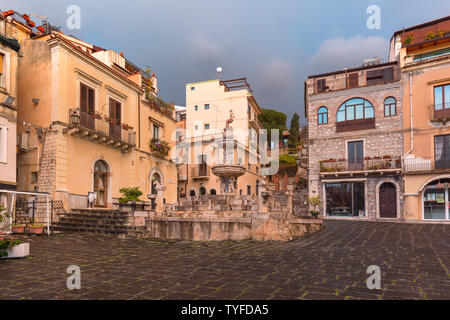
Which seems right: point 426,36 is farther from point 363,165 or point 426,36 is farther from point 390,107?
point 363,165

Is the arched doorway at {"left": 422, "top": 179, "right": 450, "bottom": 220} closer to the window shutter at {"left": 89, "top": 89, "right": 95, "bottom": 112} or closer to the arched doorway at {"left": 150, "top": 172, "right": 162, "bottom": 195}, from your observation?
the arched doorway at {"left": 150, "top": 172, "right": 162, "bottom": 195}

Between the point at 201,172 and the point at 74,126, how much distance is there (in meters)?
18.3

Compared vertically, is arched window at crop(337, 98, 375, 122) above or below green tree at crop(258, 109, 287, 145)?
below

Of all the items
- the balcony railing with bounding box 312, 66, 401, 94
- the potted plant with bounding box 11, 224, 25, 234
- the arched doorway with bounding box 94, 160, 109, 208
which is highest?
the balcony railing with bounding box 312, 66, 401, 94

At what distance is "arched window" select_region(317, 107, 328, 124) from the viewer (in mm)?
27266

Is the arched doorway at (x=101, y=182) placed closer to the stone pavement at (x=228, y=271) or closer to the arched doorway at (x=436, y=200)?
the stone pavement at (x=228, y=271)

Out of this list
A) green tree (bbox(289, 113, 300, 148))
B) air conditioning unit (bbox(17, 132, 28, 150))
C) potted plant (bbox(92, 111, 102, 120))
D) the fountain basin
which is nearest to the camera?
the fountain basin

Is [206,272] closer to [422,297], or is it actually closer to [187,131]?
[422,297]

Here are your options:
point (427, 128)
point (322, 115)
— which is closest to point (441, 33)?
point (427, 128)

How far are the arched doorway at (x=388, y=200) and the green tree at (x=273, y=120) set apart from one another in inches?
983

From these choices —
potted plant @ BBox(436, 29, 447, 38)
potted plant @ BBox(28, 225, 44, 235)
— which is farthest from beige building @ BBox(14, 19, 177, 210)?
potted plant @ BBox(436, 29, 447, 38)

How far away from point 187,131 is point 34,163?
21.4 metres

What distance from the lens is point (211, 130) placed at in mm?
35438

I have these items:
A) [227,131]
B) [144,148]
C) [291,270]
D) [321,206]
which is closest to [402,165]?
[321,206]
